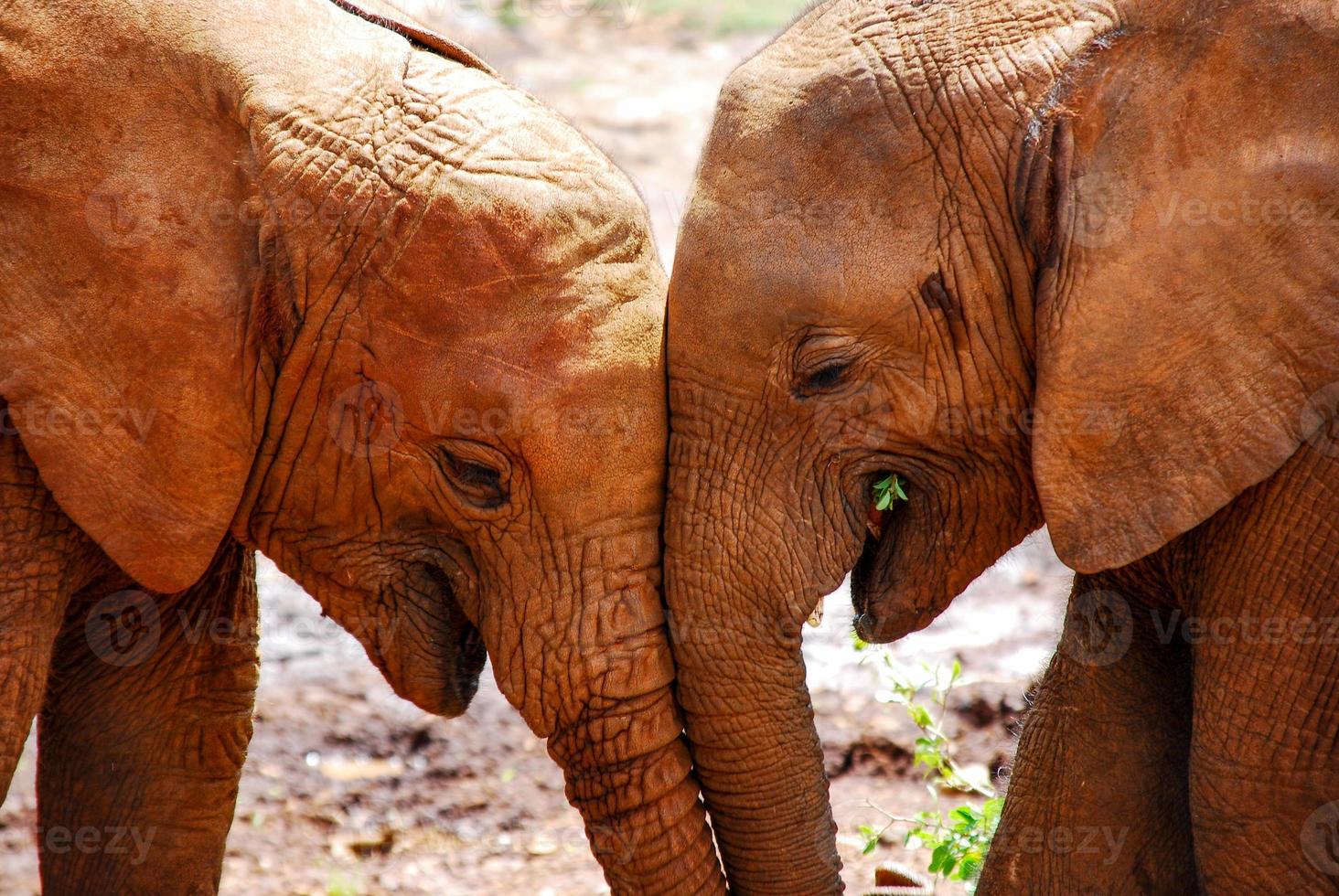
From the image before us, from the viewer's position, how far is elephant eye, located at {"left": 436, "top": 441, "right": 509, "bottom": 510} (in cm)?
462

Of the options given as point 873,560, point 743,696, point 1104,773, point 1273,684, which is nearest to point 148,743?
point 743,696

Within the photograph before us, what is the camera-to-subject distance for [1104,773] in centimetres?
519

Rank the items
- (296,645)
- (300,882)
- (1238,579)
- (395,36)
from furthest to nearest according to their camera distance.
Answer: (296,645), (300,882), (395,36), (1238,579)

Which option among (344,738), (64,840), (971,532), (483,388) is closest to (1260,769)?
(971,532)

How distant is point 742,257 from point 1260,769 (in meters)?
1.74

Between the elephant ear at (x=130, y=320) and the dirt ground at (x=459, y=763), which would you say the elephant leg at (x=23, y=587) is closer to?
the elephant ear at (x=130, y=320)

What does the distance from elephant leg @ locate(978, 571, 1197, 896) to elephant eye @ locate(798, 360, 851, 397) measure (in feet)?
3.32

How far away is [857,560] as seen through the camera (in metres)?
5.05

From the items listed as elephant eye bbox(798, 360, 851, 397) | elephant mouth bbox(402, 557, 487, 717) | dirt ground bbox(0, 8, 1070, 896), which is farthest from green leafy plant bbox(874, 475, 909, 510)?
dirt ground bbox(0, 8, 1070, 896)

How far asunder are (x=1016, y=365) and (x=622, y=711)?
1290mm

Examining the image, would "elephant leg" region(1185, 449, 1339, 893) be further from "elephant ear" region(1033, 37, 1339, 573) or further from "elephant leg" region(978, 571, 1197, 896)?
"elephant leg" region(978, 571, 1197, 896)

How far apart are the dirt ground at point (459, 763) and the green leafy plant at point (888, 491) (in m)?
1.26

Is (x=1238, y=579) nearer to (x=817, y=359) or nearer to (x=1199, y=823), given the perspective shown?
(x=1199, y=823)

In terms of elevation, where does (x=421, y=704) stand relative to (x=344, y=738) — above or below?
below
